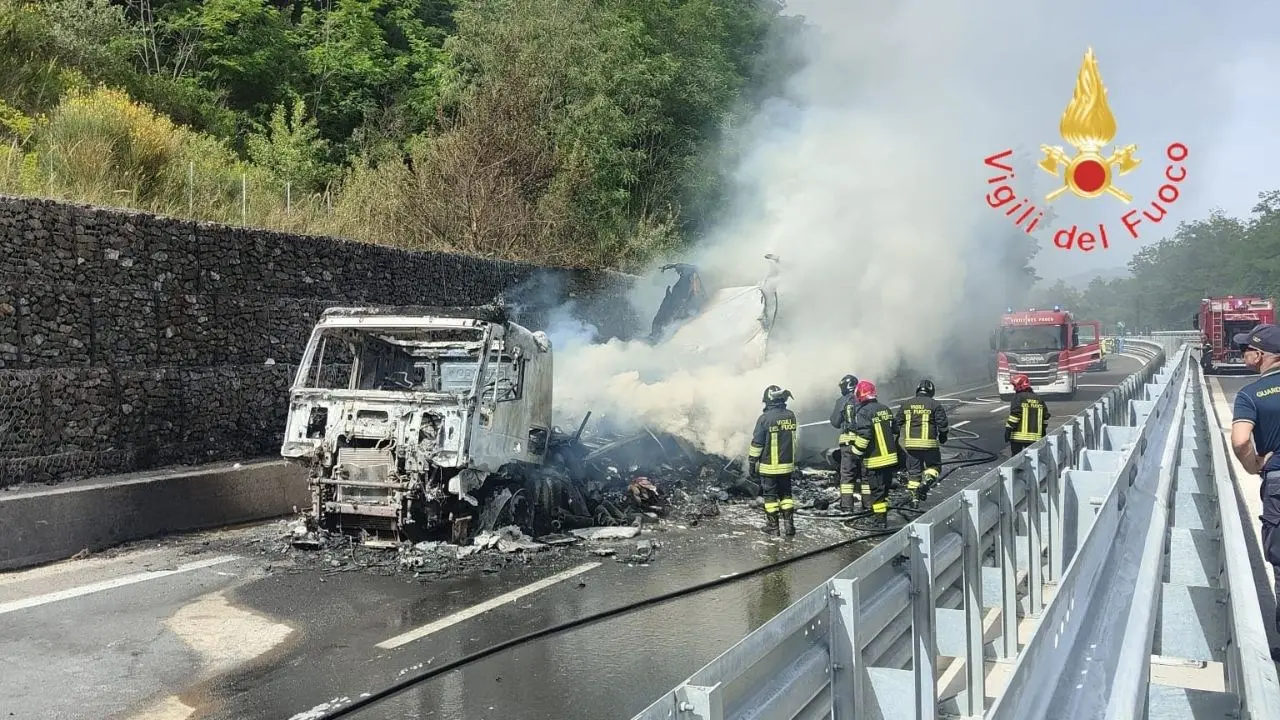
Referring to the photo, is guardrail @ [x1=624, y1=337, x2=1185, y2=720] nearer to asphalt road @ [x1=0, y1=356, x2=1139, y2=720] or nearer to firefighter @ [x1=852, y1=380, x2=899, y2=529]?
asphalt road @ [x1=0, y1=356, x2=1139, y2=720]

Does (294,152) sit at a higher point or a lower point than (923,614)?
higher

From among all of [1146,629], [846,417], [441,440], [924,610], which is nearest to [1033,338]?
[846,417]

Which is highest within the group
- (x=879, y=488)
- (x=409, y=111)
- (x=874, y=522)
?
(x=409, y=111)

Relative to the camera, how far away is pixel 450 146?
761 inches

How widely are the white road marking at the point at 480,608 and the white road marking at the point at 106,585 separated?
262 cm

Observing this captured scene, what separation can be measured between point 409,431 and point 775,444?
11.5 ft

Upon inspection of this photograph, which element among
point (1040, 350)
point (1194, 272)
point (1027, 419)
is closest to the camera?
point (1027, 419)

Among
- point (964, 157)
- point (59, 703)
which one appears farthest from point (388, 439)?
point (964, 157)

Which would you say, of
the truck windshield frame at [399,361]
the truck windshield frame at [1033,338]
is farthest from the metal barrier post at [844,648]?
the truck windshield frame at [1033,338]

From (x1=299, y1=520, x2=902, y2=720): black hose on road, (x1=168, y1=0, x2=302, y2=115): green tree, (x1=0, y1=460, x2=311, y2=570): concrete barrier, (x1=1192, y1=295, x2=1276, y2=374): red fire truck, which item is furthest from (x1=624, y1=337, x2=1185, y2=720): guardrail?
(x1=1192, y1=295, x2=1276, y2=374): red fire truck

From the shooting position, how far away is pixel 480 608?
21.0ft

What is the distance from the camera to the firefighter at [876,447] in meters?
9.72

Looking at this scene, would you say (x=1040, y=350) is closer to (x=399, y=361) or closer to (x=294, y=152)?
(x=294, y=152)

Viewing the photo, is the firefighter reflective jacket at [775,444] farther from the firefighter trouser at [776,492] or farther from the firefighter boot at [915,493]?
the firefighter boot at [915,493]
